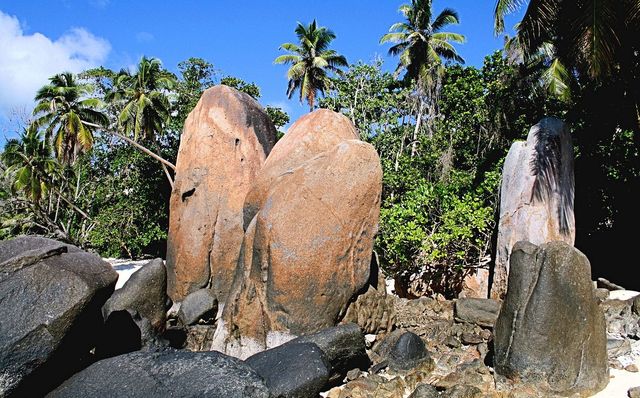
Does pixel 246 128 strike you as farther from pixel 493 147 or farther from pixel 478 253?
pixel 493 147

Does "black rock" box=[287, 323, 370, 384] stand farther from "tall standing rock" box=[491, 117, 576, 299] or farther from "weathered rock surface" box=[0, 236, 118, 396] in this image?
"tall standing rock" box=[491, 117, 576, 299]

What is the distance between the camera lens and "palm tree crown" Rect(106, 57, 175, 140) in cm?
2486

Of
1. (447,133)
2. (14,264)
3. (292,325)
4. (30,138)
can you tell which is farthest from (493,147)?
(30,138)

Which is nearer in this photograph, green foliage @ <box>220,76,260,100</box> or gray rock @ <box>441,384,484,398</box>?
gray rock @ <box>441,384,484,398</box>

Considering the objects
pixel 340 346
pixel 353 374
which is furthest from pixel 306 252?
pixel 353 374

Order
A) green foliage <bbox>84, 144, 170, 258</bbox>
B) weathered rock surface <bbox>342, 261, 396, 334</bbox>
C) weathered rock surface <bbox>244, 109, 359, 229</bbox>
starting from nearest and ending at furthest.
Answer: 1. weathered rock surface <bbox>342, 261, 396, 334</bbox>
2. weathered rock surface <bbox>244, 109, 359, 229</bbox>
3. green foliage <bbox>84, 144, 170, 258</bbox>

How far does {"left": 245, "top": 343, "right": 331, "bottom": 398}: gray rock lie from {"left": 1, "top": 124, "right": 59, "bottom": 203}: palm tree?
1830cm

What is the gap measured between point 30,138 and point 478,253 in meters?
18.3

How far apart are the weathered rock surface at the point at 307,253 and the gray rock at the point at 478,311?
225cm

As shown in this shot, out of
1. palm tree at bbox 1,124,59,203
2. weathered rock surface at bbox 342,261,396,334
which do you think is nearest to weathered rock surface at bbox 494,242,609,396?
weathered rock surface at bbox 342,261,396,334

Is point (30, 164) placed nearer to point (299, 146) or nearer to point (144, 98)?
point (144, 98)

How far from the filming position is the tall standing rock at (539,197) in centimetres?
1109

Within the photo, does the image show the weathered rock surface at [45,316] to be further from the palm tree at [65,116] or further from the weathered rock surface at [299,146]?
the palm tree at [65,116]

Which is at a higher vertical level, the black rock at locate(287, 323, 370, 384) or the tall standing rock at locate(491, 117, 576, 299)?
the tall standing rock at locate(491, 117, 576, 299)
